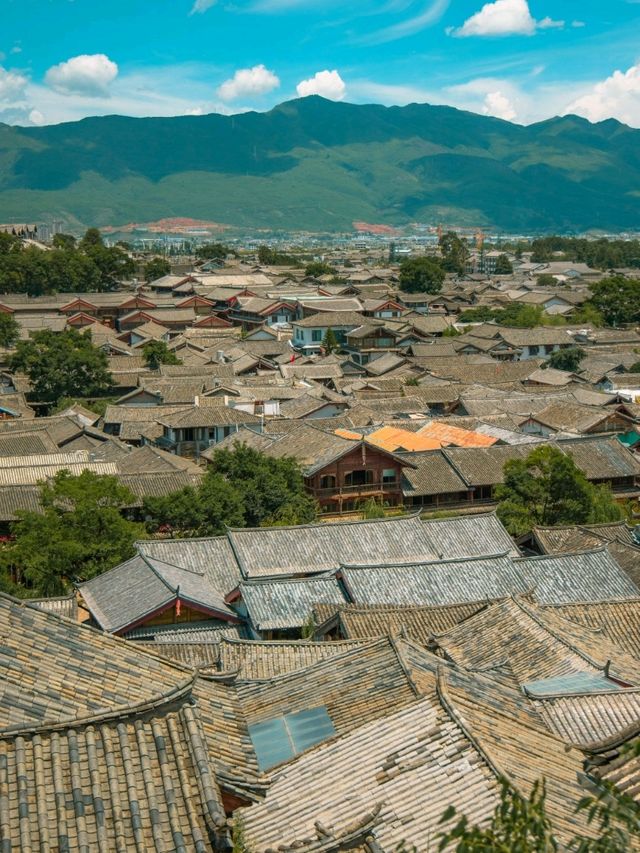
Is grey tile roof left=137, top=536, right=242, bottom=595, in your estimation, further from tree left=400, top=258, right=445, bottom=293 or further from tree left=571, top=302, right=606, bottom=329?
tree left=400, top=258, right=445, bottom=293

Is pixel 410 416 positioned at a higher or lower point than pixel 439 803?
lower

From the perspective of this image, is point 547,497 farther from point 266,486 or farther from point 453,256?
point 453,256

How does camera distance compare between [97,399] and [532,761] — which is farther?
[97,399]

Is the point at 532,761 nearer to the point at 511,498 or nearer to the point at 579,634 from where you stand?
the point at 579,634

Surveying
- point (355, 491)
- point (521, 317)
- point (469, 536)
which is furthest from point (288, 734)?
point (521, 317)

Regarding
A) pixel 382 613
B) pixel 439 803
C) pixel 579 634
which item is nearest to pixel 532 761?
pixel 439 803

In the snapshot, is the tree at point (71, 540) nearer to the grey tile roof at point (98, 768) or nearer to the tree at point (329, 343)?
the grey tile roof at point (98, 768)

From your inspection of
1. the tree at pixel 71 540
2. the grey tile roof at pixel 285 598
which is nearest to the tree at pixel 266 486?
the tree at pixel 71 540
